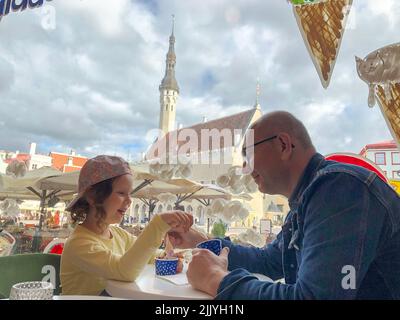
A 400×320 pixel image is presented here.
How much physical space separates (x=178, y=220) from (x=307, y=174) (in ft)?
1.79

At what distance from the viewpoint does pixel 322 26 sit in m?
1.72

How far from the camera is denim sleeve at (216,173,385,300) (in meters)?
0.60

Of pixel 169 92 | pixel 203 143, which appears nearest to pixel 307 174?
pixel 169 92

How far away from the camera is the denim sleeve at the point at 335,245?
1.96ft

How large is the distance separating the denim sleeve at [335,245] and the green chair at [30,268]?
106 centimetres

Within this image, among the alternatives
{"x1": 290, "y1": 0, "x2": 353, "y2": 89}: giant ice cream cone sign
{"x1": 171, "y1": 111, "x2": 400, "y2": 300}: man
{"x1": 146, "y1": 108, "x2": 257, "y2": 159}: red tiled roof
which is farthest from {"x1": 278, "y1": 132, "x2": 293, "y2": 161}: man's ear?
{"x1": 146, "y1": 108, "x2": 257, "y2": 159}: red tiled roof

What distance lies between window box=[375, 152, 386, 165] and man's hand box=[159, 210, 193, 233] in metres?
1.56

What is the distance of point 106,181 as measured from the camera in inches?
54.6

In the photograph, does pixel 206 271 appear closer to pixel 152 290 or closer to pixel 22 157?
pixel 152 290

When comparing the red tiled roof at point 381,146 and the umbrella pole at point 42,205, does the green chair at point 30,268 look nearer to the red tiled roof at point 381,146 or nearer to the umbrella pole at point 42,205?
the red tiled roof at point 381,146

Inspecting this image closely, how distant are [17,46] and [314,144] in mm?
2511

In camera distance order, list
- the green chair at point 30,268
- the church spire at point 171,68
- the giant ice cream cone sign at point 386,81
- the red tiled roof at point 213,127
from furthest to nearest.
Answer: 1. the red tiled roof at point 213,127
2. the church spire at point 171,68
3. the giant ice cream cone sign at point 386,81
4. the green chair at point 30,268

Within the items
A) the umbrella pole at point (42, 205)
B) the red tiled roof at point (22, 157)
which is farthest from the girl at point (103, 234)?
the umbrella pole at point (42, 205)

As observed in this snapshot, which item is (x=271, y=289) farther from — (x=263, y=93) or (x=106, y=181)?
(x=263, y=93)
